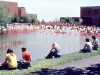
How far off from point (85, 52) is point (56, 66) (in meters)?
5.36

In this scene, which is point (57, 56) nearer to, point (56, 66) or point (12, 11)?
point (56, 66)

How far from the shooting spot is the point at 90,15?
76.2 metres

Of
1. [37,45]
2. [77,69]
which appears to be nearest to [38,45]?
[37,45]

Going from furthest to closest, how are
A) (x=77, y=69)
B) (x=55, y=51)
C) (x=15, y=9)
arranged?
(x=15, y=9), (x=55, y=51), (x=77, y=69)

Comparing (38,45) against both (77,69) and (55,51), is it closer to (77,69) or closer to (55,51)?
(55,51)

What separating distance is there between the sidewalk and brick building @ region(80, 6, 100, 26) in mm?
62126

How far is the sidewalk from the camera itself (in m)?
10.1

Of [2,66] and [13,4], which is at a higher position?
[13,4]

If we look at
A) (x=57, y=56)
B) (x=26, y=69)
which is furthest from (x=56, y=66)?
(x=57, y=56)

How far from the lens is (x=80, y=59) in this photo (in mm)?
13672

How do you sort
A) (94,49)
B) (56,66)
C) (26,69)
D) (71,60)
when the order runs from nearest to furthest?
(26,69) → (56,66) → (71,60) → (94,49)

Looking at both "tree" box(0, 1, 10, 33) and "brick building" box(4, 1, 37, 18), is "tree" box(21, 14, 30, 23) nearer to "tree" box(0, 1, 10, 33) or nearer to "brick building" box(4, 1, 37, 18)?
"brick building" box(4, 1, 37, 18)

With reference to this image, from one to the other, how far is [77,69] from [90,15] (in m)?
66.8

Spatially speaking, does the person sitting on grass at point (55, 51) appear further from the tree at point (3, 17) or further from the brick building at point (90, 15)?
the brick building at point (90, 15)
